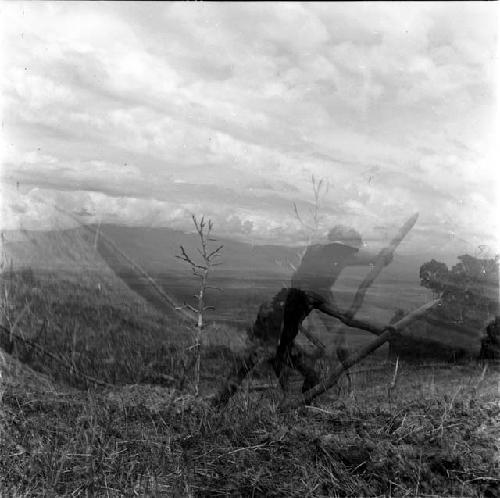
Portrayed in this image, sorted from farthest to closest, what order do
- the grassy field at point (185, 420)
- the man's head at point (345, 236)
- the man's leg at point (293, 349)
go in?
the man's head at point (345, 236), the man's leg at point (293, 349), the grassy field at point (185, 420)

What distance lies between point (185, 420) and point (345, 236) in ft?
6.02

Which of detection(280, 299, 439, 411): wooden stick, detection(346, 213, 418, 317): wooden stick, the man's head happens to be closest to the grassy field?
detection(280, 299, 439, 411): wooden stick

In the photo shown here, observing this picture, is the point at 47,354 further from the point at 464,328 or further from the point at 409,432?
the point at 464,328

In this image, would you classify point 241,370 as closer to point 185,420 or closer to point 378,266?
point 185,420

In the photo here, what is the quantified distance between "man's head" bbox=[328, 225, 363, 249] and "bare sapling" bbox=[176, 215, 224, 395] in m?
0.89

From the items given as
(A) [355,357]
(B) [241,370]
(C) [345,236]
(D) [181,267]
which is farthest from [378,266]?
(D) [181,267]

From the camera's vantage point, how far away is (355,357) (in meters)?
5.00

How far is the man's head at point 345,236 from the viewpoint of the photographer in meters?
5.08

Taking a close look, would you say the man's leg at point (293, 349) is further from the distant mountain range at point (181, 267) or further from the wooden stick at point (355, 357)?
the distant mountain range at point (181, 267)

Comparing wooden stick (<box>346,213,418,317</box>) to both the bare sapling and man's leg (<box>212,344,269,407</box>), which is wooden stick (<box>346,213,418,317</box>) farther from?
the bare sapling

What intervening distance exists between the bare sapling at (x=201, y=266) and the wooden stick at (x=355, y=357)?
29.9 inches

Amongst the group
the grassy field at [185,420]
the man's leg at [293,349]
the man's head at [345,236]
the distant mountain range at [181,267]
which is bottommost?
the grassy field at [185,420]

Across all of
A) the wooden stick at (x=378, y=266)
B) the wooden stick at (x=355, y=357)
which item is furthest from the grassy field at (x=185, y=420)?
the wooden stick at (x=378, y=266)

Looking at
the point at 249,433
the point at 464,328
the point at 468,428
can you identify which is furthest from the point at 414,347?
the point at 249,433
